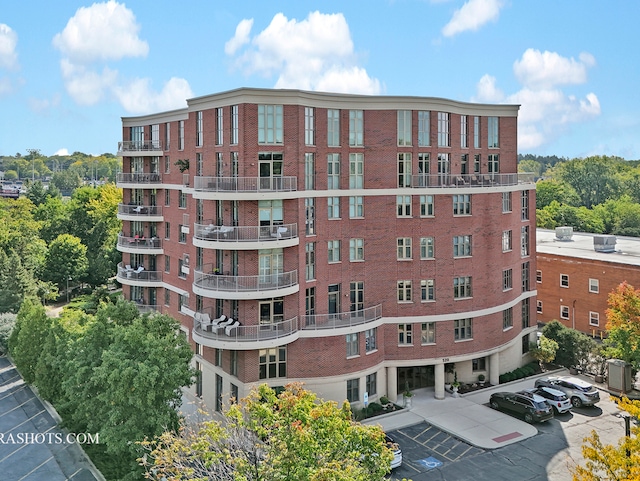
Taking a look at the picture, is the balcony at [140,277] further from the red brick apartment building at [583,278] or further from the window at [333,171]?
the red brick apartment building at [583,278]

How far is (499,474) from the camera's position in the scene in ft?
91.9

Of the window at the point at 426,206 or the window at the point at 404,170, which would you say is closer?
the window at the point at 404,170

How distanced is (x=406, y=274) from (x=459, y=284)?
12.4 feet

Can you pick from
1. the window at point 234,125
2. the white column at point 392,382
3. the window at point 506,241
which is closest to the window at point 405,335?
the white column at point 392,382

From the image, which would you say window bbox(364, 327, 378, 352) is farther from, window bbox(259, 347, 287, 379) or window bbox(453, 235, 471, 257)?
window bbox(453, 235, 471, 257)

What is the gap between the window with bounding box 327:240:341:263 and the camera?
115 ft

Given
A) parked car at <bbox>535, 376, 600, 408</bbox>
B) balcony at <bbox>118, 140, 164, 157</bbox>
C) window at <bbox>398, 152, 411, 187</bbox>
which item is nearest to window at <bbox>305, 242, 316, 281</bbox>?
window at <bbox>398, 152, 411, 187</bbox>

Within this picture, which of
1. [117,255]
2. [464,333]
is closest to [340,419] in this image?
[464,333]

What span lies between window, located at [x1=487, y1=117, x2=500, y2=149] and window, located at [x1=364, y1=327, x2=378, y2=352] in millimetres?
15042

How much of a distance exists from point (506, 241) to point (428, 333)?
898 centimetres

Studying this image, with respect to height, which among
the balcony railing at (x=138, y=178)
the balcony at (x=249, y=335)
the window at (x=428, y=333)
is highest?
the balcony railing at (x=138, y=178)

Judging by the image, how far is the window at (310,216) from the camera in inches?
1336

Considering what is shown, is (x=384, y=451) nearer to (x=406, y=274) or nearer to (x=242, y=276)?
(x=242, y=276)

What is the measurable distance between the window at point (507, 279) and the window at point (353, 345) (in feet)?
38.8
